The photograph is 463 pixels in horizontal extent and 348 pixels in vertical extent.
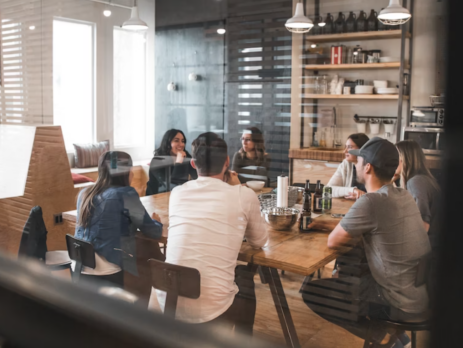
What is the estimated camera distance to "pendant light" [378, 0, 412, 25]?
0.49 metres

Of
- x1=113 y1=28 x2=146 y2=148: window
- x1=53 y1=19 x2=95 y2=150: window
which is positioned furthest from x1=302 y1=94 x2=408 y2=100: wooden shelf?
x1=53 y1=19 x2=95 y2=150: window

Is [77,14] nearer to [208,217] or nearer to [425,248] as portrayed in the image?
[208,217]

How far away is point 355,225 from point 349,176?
8cm

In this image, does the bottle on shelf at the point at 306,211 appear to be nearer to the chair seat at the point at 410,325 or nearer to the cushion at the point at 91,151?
the chair seat at the point at 410,325

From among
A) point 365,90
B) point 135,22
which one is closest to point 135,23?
point 135,22

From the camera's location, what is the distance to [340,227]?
688 mm

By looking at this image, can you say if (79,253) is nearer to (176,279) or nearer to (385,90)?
(176,279)

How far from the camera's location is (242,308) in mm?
710

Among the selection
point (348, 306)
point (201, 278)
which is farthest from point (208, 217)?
point (348, 306)

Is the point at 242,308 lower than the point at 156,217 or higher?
lower

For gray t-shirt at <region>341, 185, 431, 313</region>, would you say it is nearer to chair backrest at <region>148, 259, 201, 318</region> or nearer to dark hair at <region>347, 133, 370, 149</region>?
dark hair at <region>347, 133, 370, 149</region>

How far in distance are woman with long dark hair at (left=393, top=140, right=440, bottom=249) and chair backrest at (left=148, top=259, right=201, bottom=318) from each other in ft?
1.29

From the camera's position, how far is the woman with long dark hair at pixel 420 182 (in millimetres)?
342

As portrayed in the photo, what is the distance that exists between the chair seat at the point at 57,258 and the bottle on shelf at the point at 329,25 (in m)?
0.63
